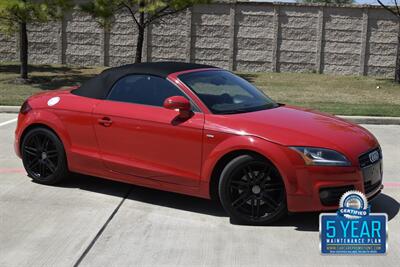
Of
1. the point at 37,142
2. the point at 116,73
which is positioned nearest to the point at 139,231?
the point at 116,73

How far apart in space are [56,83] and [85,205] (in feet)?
41.4

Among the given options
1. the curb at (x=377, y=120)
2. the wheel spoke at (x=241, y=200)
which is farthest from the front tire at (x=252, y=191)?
the curb at (x=377, y=120)

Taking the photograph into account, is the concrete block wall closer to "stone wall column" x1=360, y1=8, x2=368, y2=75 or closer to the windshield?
"stone wall column" x1=360, y1=8, x2=368, y2=75

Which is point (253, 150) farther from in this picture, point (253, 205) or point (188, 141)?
point (188, 141)

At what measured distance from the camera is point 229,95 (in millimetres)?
6012

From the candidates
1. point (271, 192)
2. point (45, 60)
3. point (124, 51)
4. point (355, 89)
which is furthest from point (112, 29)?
point (271, 192)

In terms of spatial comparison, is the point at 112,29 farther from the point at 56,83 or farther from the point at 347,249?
the point at 347,249

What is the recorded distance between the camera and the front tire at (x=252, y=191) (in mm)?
5105

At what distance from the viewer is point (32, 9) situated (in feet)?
51.7

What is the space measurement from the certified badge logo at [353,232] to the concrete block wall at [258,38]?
17897 mm


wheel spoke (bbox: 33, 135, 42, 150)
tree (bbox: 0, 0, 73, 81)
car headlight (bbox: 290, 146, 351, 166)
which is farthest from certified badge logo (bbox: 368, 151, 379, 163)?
tree (bbox: 0, 0, 73, 81)

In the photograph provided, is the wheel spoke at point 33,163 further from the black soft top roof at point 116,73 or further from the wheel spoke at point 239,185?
the wheel spoke at point 239,185

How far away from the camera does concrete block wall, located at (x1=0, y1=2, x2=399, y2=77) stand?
2142cm

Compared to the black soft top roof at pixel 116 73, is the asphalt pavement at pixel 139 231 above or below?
below
